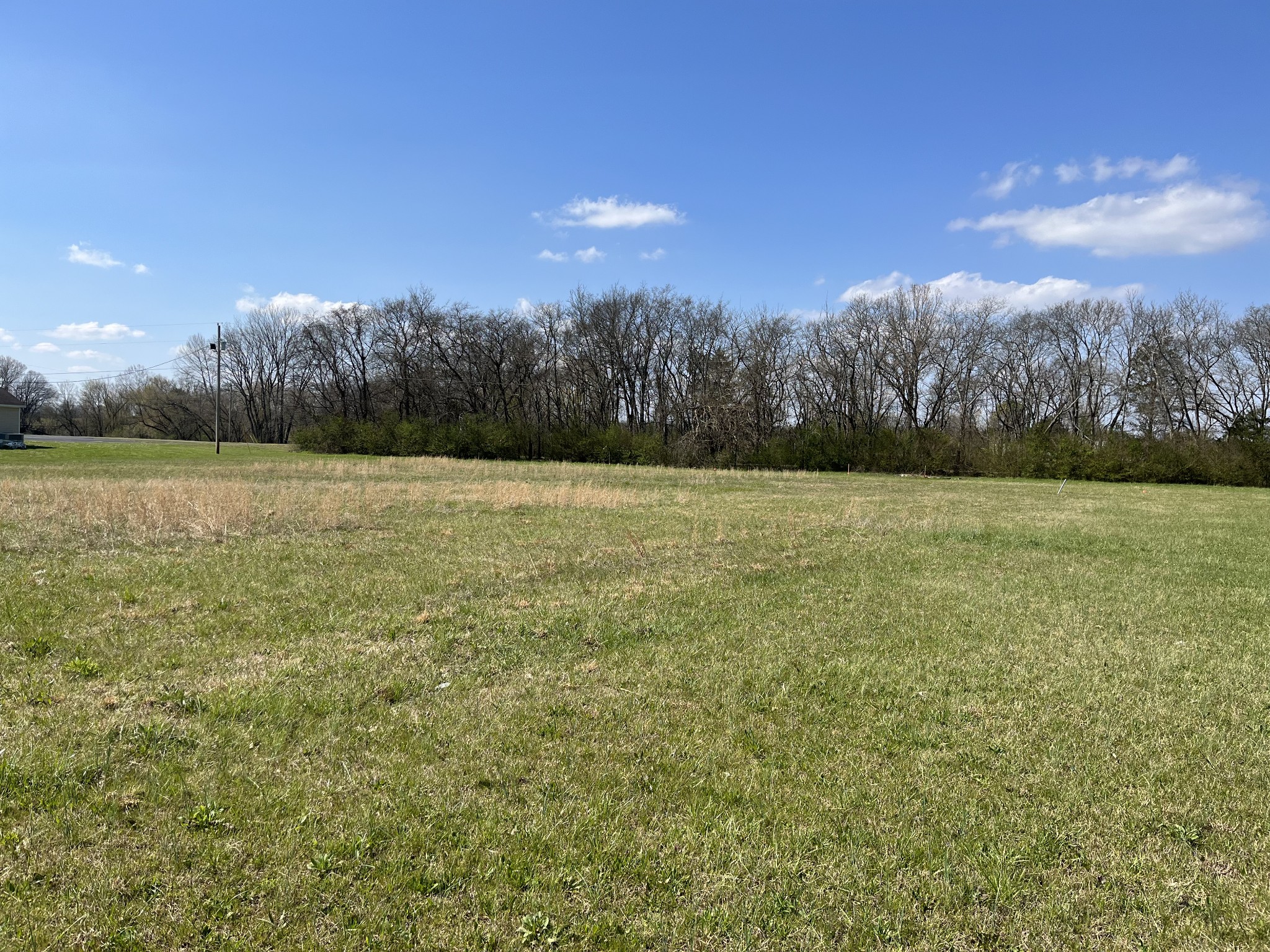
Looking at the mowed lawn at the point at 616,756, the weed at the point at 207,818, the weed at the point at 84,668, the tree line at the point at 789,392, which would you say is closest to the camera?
the mowed lawn at the point at 616,756

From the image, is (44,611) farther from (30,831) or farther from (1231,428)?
(1231,428)

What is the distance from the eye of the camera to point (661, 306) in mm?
59469

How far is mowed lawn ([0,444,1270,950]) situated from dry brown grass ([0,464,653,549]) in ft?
4.27

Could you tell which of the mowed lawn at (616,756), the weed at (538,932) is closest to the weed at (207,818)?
the mowed lawn at (616,756)

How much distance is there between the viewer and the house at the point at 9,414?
5088 centimetres

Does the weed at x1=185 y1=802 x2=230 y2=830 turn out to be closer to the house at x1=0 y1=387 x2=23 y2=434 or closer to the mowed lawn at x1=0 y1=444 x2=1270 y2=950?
the mowed lawn at x1=0 y1=444 x2=1270 y2=950

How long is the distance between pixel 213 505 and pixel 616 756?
13.2 m

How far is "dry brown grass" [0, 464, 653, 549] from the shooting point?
39.9 ft

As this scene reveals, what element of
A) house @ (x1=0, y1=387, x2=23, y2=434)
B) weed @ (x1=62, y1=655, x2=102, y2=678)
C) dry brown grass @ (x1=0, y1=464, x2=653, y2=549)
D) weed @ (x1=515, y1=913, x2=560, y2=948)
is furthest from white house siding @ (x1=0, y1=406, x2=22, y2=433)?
weed @ (x1=515, y1=913, x2=560, y2=948)

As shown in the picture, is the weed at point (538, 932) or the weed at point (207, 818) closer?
the weed at point (538, 932)

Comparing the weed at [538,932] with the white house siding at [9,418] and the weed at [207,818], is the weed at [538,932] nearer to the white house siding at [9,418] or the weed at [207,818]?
the weed at [207,818]

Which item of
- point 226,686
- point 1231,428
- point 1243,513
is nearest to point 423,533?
point 226,686

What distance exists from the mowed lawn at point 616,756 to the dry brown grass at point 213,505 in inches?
51.3

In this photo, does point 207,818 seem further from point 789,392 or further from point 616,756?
point 789,392
